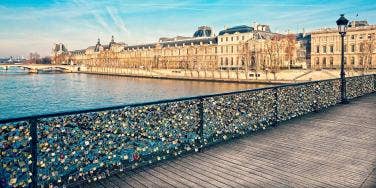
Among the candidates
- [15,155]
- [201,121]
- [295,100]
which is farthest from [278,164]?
[295,100]

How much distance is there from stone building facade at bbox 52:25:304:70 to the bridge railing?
199ft

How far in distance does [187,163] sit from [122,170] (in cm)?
131

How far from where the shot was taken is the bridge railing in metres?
4.77

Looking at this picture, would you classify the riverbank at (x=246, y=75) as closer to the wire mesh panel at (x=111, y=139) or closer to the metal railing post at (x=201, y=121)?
the metal railing post at (x=201, y=121)

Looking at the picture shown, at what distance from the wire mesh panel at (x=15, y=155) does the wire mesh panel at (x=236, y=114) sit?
395 centimetres

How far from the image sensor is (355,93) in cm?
1722

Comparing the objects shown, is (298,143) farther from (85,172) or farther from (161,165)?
(85,172)

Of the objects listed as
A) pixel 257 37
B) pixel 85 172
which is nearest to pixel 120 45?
pixel 257 37

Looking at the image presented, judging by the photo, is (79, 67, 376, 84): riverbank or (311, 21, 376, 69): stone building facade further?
(311, 21, 376, 69): stone building facade

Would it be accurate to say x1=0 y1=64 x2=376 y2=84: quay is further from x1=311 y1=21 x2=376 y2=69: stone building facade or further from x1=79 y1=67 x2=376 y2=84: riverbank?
x1=311 y1=21 x2=376 y2=69: stone building facade

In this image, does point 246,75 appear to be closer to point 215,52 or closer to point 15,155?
point 215,52

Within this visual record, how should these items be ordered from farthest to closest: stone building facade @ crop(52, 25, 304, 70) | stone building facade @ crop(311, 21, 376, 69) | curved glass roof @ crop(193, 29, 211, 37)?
1. curved glass roof @ crop(193, 29, 211, 37)
2. stone building facade @ crop(52, 25, 304, 70)
3. stone building facade @ crop(311, 21, 376, 69)

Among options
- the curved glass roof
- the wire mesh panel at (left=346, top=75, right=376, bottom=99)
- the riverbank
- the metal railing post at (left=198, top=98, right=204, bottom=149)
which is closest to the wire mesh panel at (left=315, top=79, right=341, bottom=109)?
the wire mesh panel at (left=346, top=75, right=376, bottom=99)

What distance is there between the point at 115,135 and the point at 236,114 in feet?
12.0
